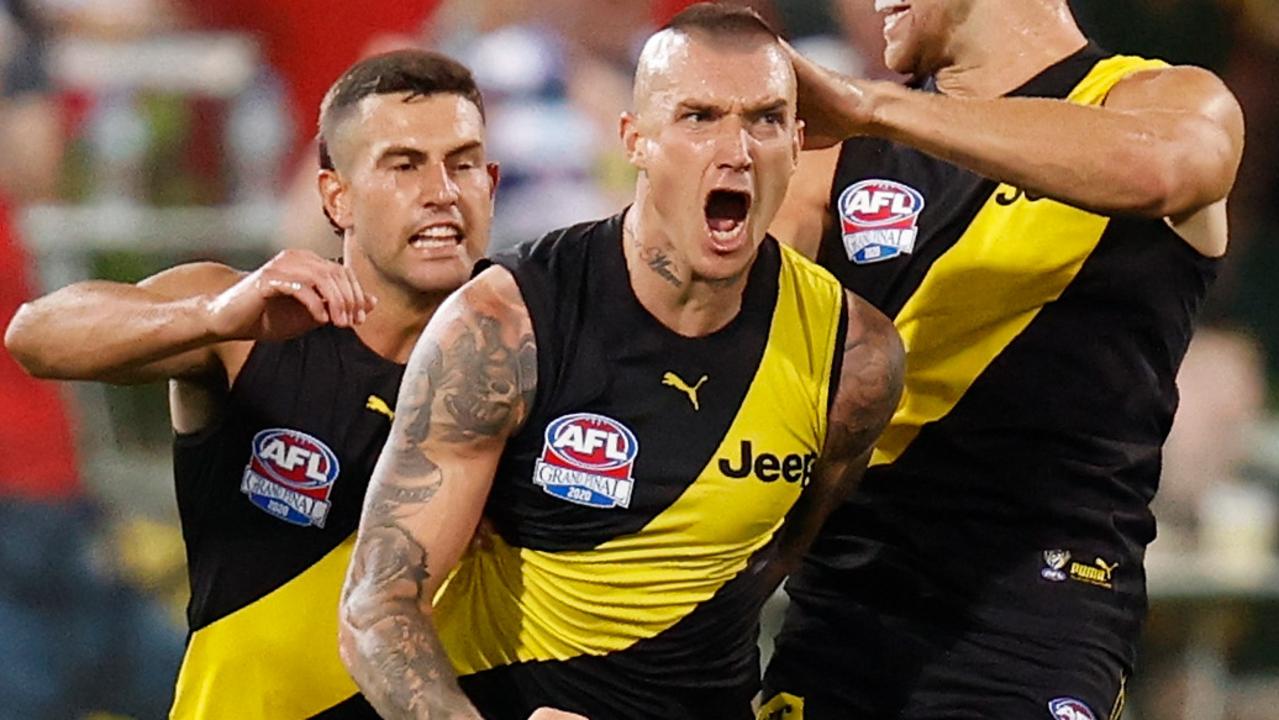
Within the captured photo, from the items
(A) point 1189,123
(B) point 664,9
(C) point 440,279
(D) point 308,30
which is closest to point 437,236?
(C) point 440,279

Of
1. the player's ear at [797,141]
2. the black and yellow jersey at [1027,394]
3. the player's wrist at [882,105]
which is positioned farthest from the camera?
the black and yellow jersey at [1027,394]

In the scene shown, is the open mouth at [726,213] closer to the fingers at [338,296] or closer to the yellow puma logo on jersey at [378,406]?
the fingers at [338,296]

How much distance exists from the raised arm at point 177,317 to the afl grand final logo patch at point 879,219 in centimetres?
93

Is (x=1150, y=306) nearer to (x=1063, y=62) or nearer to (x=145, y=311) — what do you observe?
(x=1063, y=62)

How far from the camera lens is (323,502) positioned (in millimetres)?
3824

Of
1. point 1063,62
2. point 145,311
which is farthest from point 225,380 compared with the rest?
point 1063,62

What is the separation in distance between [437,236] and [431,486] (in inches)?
28.6

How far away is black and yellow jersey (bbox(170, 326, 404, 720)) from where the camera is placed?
12.6ft

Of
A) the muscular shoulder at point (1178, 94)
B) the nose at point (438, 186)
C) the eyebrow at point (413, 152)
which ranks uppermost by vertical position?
the muscular shoulder at point (1178, 94)

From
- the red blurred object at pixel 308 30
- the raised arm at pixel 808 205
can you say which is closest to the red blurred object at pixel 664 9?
the red blurred object at pixel 308 30

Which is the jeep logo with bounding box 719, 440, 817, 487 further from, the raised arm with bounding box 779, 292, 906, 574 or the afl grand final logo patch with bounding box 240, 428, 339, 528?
the afl grand final logo patch with bounding box 240, 428, 339, 528

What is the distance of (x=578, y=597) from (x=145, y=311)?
3.02 ft

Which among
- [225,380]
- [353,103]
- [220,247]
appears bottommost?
[220,247]

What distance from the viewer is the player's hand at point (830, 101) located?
3309 mm
